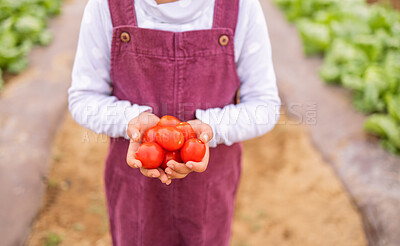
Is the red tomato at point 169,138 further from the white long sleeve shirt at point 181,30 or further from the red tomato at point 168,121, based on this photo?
the white long sleeve shirt at point 181,30

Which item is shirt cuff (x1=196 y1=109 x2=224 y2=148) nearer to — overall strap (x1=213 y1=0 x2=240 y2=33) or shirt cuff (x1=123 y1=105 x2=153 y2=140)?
shirt cuff (x1=123 y1=105 x2=153 y2=140)

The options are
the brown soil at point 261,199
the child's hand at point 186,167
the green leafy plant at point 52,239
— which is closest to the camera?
the child's hand at point 186,167

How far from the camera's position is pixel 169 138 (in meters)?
1.10

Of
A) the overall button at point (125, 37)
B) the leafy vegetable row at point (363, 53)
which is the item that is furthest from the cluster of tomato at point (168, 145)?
the leafy vegetable row at point (363, 53)

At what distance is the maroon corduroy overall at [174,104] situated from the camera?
1.17 m

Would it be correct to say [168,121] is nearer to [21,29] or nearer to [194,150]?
[194,150]

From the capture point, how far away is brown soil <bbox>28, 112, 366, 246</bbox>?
8.64ft

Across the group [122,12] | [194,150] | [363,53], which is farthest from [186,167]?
[363,53]

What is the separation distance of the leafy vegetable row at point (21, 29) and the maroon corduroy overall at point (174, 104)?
2991 mm

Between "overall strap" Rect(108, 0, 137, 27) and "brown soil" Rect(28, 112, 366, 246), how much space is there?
1968mm

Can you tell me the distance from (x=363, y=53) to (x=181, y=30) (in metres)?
3.54

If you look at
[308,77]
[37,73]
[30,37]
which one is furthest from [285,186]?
[30,37]

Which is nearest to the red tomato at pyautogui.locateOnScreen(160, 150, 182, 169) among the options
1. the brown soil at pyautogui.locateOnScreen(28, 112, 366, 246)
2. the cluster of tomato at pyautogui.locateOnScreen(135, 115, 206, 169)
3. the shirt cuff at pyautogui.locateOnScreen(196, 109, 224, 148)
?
the cluster of tomato at pyautogui.locateOnScreen(135, 115, 206, 169)

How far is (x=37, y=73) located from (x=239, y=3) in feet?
11.4
